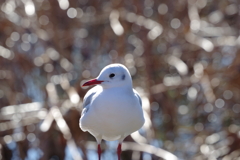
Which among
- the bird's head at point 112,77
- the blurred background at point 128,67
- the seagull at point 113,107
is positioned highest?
the blurred background at point 128,67

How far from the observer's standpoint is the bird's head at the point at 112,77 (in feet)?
5.32

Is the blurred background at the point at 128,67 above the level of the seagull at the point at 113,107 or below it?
above

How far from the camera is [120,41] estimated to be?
3088 mm

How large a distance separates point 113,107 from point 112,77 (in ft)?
0.32

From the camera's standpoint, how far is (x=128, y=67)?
3.22 metres

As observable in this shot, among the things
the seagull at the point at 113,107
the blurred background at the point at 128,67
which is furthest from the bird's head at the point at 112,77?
the blurred background at the point at 128,67

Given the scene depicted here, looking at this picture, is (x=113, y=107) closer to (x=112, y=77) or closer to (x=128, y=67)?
(x=112, y=77)

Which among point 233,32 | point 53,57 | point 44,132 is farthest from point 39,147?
point 233,32

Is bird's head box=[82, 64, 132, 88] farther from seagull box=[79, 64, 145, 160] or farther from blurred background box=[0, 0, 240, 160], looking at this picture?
blurred background box=[0, 0, 240, 160]

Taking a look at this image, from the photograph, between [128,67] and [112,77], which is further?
[128,67]

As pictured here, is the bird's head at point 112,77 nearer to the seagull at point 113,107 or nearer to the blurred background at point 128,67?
the seagull at point 113,107

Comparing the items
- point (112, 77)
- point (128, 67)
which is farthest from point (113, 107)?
point (128, 67)

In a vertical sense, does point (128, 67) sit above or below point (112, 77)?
above

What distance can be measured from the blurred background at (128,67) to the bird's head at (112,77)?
3.51 feet
